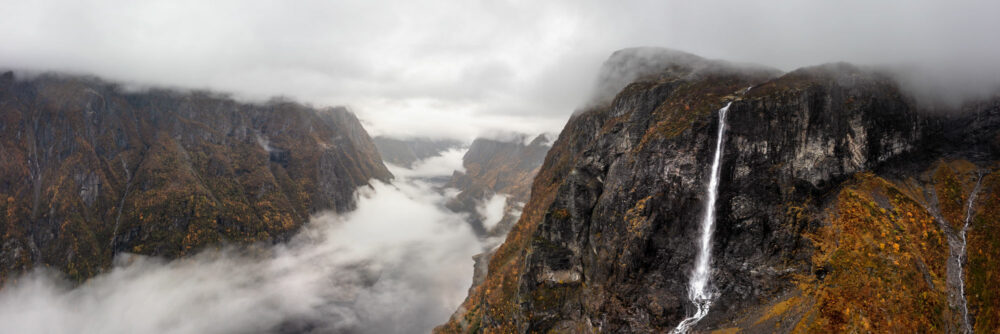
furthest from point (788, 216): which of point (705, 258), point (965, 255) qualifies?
point (965, 255)

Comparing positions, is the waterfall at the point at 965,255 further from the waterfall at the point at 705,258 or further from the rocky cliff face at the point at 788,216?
the waterfall at the point at 705,258

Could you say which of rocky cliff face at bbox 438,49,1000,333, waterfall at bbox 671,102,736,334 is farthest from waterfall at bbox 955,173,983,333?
waterfall at bbox 671,102,736,334

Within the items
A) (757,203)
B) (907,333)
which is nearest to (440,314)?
(757,203)

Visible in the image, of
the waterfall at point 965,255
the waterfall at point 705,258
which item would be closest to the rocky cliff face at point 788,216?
the waterfall at point 965,255

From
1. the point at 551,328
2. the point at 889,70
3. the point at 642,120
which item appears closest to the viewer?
the point at 889,70

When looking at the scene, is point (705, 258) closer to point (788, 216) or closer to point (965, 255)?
point (788, 216)

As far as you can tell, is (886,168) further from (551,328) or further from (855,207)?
(551,328)
